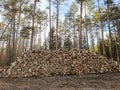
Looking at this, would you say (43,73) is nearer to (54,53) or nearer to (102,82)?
(54,53)

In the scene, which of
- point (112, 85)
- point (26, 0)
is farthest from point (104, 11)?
point (112, 85)

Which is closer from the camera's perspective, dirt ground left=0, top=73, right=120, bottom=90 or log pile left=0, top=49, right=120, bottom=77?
dirt ground left=0, top=73, right=120, bottom=90

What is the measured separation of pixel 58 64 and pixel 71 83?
2.56 meters

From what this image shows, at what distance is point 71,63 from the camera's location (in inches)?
451

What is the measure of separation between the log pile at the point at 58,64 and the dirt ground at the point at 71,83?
0.85 m

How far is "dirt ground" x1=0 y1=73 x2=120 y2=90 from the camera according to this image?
26.7 ft

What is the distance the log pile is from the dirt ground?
851 millimetres

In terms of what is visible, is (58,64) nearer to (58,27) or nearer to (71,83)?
(71,83)

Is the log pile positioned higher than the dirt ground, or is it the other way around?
the log pile

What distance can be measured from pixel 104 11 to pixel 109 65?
50.1 ft

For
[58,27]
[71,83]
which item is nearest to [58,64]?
[71,83]

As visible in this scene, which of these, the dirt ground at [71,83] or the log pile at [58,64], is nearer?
the dirt ground at [71,83]

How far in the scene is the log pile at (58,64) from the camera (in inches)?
433

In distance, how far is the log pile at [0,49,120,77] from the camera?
11.0 metres
